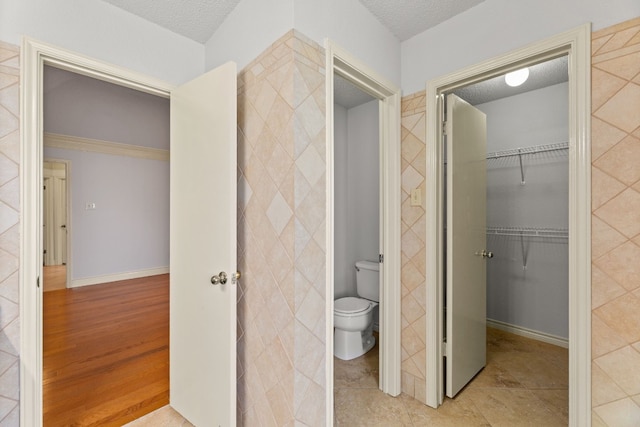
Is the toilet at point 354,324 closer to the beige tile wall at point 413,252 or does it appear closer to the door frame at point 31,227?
the beige tile wall at point 413,252

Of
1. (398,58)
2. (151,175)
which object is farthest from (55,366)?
(151,175)

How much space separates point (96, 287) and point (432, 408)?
4.98m

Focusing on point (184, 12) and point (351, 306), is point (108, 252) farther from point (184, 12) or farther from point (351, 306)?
point (184, 12)

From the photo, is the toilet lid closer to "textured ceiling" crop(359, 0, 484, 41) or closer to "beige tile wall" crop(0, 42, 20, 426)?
"beige tile wall" crop(0, 42, 20, 426)

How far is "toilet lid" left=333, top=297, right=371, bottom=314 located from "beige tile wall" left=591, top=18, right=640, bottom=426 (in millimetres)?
1460

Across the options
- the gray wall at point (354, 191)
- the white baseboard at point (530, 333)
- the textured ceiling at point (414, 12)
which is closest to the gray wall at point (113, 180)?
the gray wall at point (354, 191)

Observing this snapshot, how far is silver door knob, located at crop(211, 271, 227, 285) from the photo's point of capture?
1427 mm

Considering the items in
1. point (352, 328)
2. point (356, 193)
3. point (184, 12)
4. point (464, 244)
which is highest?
point (184, 12)

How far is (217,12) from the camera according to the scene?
5.43 ft

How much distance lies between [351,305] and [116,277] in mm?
4430

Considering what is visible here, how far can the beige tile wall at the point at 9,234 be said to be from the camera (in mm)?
1259

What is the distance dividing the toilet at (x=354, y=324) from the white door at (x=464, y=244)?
28.2 inches

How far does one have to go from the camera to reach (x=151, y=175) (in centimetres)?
537

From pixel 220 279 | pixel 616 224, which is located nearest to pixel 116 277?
pixel 220 279
